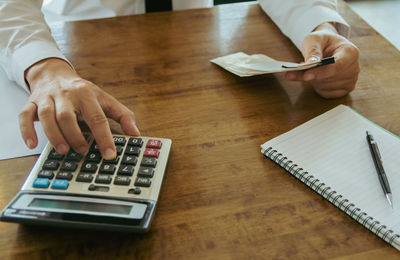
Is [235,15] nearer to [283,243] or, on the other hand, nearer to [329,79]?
[329,79]

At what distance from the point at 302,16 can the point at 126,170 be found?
0.61 metres

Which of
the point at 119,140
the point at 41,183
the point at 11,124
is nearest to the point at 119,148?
the point at 119,140

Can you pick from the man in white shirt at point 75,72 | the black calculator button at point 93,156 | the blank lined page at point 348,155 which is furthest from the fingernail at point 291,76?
the black calculator button at point 93,156

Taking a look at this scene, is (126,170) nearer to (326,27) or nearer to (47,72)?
(47,72)

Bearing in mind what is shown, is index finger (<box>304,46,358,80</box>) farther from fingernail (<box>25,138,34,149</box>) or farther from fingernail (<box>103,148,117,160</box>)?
fingernail (<box>25,138,34,149</box>)

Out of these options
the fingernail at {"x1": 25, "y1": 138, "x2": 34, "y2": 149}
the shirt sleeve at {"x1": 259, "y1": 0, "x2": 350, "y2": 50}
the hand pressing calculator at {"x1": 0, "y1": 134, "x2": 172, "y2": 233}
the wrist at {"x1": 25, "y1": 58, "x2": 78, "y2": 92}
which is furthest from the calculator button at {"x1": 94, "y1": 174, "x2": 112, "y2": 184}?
the shirt sleeve at {"x1": 259, "y1": 0, "x2": 350, "y2": 50}

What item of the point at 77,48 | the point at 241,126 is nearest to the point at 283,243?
the point at 241,126

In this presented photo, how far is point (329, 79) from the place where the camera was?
72 cm

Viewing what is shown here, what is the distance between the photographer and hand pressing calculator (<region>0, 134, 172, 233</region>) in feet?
1.57

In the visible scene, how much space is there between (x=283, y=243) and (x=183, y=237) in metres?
0.13

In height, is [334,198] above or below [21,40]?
below

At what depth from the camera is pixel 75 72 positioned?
2.44 feet

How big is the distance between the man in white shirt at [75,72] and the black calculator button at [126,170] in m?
0.03

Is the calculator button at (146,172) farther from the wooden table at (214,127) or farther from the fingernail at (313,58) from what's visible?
the fingernail at (313,58)
